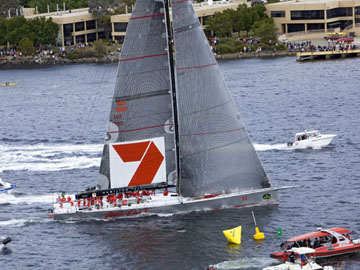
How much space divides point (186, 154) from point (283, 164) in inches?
780

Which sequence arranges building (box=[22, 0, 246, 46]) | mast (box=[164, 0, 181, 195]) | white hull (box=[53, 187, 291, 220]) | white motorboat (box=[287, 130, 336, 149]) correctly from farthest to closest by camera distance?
building (box=[22, 0, 246, 46]) → white motorboat (box=[287, 130, 336, 149]) → white hull (box=[53, 187, 291, 220]) → mast (box=[164, 0, 181, 195])

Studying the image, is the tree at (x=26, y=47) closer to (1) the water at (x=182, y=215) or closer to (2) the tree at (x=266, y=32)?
(1) the water at (x=182, y=215)

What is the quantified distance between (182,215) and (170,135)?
19.2 ft

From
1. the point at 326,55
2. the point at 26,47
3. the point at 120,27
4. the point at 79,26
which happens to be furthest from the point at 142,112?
the point at 79,26

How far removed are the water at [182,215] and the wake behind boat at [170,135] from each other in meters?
1.43

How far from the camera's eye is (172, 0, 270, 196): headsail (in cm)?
6938

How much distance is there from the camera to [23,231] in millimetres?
71188

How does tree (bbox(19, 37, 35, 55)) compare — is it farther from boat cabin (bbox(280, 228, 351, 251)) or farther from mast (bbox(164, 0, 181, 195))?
boat cabin (bbox(280, 228, 351, 251))

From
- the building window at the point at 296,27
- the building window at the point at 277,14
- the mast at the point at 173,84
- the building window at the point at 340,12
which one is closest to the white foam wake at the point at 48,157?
the mast at the point at 173,84

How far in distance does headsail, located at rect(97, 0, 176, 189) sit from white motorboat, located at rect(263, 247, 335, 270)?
49.7 ft

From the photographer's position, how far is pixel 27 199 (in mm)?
79750

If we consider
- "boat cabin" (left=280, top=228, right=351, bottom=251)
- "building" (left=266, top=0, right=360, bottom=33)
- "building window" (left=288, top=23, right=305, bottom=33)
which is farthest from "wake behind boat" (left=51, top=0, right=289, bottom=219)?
"building window" (left=288, top=23, right=305, bottom=33)

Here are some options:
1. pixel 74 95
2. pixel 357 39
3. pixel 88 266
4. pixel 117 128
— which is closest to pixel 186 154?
pixel 117 128

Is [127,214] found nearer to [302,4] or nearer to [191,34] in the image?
[191,34]
